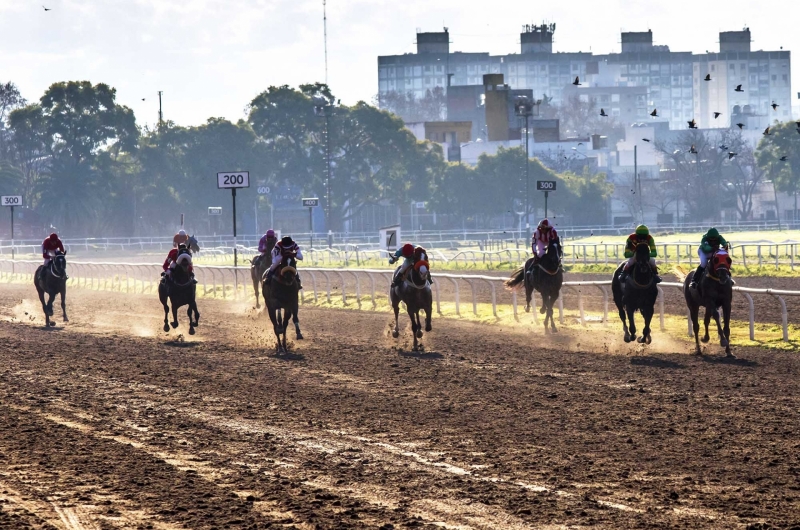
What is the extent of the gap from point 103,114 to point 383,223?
2413cm

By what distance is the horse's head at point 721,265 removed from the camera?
16.3m

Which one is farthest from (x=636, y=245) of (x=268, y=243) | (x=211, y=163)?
(x=211, y=163)

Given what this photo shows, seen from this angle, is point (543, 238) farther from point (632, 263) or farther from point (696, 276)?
point (696, 276)

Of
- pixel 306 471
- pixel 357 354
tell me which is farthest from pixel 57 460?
pixel 357 354

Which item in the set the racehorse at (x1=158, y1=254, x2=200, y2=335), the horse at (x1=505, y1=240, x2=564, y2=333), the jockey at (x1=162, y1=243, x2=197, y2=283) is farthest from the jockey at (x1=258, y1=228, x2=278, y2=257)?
the horse at (x1=505, y1=240, x2=564, y2=333)

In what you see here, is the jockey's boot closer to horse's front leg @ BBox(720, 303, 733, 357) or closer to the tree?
horse's front leg @ BBox(720, 303, 733, 357)

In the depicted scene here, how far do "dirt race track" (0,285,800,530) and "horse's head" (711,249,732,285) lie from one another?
3.52 ft

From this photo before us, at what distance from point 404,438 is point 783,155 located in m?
96.8

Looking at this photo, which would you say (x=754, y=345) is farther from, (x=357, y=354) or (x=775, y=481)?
(x=775, y=481)

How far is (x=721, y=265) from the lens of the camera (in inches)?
642

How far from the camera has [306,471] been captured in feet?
30.6

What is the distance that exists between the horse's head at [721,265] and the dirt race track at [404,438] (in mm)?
1074

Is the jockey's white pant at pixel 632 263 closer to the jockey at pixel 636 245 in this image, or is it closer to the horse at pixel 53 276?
the jockey at pixel 636 245

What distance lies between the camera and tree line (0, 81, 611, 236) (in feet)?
293
